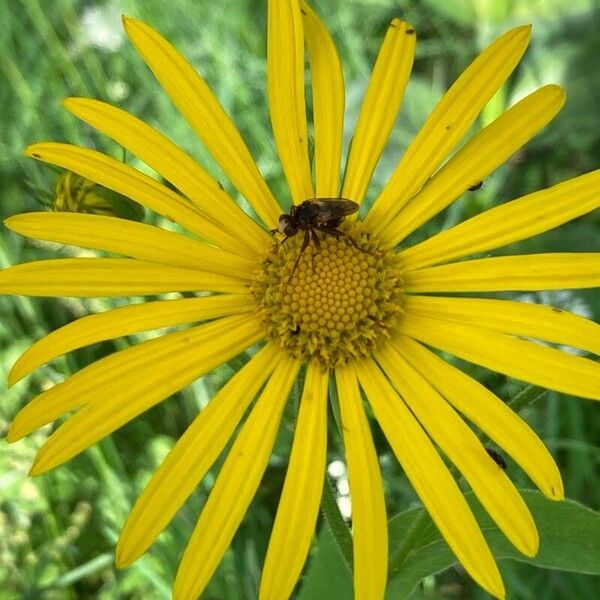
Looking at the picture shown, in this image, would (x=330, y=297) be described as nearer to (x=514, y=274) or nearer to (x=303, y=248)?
(x=303, y=248)

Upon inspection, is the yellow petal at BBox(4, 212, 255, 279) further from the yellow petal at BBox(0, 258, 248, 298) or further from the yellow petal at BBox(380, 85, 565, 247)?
the yellow petal at BBox(380, 85, 565, 247)

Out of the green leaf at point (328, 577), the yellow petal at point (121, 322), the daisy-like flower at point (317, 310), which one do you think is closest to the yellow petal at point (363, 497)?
the daisy-like flower at point (317, 310)

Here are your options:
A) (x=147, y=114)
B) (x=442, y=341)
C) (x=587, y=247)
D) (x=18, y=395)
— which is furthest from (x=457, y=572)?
(x=147, y=114)

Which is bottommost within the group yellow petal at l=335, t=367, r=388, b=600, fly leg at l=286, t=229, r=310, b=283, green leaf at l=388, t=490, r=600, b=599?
green leaf at l=388, t=490, r=600, b=599

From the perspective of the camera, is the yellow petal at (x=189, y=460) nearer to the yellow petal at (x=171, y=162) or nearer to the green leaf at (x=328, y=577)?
the yellow petal at (x=171, y=162)

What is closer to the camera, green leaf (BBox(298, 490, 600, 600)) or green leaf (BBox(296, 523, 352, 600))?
green leaf (BBox(298, 490, 600, 600))

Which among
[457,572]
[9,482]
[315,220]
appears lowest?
[457,572]

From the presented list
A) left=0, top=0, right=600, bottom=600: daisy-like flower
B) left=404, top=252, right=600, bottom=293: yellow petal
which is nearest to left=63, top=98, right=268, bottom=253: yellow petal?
left=0, top=0, right=600, bottom=600: daisy-like flower

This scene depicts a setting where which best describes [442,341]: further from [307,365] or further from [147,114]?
[147,114]
